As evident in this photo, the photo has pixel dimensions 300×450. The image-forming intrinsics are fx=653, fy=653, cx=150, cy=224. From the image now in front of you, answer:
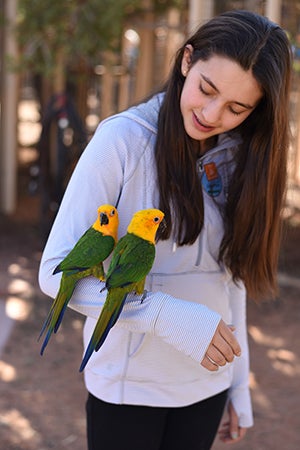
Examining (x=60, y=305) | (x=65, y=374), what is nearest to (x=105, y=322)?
(x=60, y=305)

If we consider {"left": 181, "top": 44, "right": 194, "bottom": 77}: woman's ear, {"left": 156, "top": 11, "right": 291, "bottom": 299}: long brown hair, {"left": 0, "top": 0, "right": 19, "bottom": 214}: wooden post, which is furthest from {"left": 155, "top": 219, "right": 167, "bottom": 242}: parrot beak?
{"left": 0, "top": 0, "right": 19, "bottom": 214}: wooden post

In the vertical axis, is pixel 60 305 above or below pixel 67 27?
above

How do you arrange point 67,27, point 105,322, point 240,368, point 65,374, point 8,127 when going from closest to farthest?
point 105,322 < point 240,368 < point 65,374 < point 67,27 < point 8,127

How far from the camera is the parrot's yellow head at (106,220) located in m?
1.45

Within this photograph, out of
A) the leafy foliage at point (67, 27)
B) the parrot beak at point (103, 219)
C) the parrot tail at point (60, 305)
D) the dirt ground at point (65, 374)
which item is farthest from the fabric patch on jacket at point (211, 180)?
the leafy foliage at point (67, 27)

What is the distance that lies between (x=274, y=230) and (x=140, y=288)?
48 cm

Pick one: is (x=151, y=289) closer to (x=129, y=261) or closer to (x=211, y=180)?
(x=129, y=261)

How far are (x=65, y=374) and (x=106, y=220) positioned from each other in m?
2.83

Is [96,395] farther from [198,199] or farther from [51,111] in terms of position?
[51,111]

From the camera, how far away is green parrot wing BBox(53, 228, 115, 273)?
1433 mm

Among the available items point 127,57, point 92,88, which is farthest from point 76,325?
point 92,88

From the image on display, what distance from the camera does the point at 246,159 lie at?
1724 mm

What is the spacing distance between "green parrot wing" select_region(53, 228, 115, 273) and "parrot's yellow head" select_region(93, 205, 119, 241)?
0.04 feet

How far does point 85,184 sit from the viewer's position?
149 centimetres
